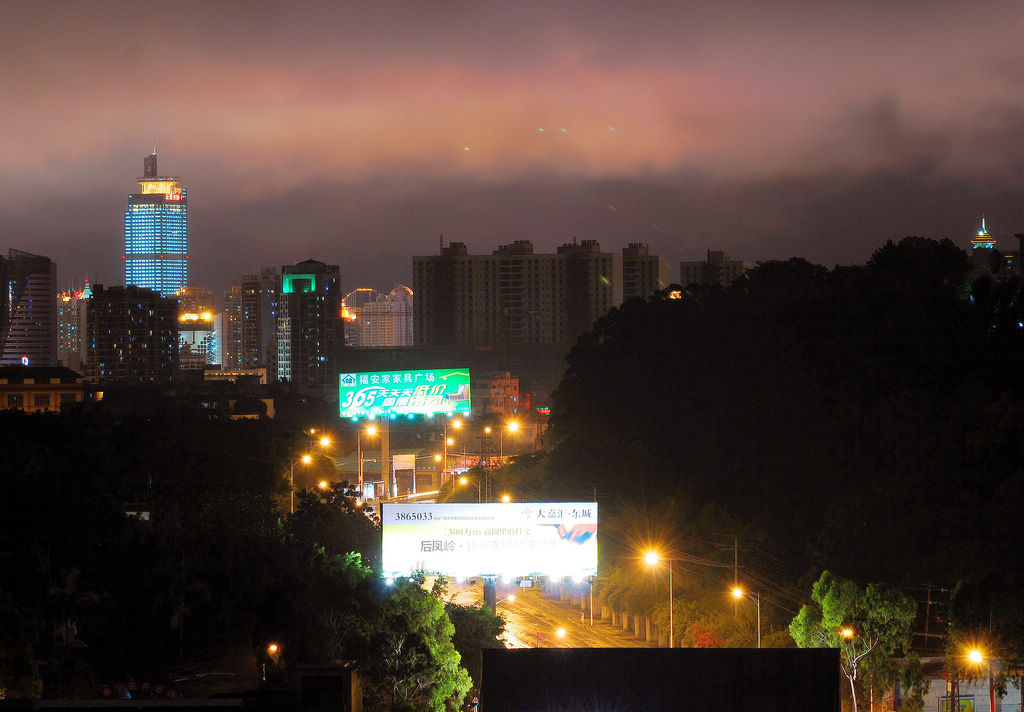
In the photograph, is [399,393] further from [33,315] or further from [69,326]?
[69,326]

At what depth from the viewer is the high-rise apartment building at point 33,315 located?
12719cm

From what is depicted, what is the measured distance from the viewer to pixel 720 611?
25875 millimetres

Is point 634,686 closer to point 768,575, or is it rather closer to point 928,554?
point 928,554

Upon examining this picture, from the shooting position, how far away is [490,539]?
22.4m

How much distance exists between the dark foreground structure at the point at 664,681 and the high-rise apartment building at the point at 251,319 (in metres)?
143

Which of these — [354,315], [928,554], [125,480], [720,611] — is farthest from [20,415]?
[354,315]

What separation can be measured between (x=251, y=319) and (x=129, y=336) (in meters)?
59.2

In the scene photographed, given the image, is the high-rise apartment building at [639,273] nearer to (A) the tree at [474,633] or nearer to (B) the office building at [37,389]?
(B) the office building at [37,389]

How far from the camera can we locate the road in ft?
86.8

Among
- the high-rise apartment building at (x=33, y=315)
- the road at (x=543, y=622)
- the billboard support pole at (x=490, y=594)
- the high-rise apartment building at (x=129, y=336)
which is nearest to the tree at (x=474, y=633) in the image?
the billboard support pole at (x=490, y=594)

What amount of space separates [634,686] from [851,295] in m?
20.2

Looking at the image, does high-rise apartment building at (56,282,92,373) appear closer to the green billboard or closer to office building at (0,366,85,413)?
office building at (0,366,85,413)

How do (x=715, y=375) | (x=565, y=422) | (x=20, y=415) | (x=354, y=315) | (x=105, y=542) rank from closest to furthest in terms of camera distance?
(x=105, y=542) < (x=715, y=375) < (x=20, y=415) < (x=565, y=422) < (x=354, y=315)

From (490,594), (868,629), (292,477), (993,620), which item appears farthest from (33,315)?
(993,620)
